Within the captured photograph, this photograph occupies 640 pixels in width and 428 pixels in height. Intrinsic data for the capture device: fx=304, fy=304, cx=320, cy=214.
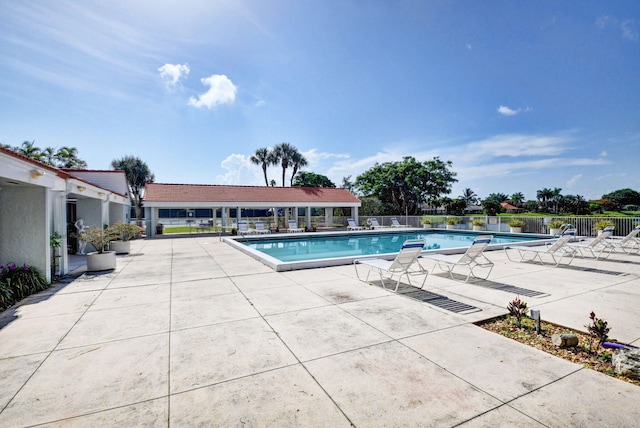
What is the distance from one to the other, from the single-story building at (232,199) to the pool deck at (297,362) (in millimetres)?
16662

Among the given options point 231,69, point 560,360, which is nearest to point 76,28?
point 231,69

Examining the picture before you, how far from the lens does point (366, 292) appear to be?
6.20 m

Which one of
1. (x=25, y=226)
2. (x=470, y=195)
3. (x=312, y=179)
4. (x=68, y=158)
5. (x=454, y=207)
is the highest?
(x=68, y=158)

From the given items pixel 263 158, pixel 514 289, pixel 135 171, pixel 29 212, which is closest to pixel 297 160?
pixel 263 158

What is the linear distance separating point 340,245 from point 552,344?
14.2m

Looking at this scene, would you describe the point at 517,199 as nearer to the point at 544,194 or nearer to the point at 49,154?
the point at 544,194

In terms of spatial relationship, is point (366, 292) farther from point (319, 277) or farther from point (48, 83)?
point (48, 83)

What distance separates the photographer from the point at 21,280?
6395 millimetres

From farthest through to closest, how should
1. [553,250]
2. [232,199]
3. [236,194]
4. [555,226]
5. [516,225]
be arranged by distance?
[236,194] < [232,199] < [516,225] < [555,226] < [553,250]

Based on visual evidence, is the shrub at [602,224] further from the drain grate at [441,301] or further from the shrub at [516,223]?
the drain grate at [441,301]

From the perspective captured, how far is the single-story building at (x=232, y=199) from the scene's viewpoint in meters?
22.0

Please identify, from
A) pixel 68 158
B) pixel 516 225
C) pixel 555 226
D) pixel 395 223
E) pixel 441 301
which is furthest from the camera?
pixel 68 158

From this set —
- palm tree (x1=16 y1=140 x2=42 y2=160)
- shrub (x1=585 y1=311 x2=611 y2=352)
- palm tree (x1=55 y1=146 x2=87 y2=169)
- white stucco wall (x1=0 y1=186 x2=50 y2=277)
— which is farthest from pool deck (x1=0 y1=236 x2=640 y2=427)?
palm tree (x1=55 y1=146 x2=87 y2=169)

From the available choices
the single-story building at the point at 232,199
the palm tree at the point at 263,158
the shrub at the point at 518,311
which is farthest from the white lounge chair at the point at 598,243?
the palm tree at the point at 263,158
